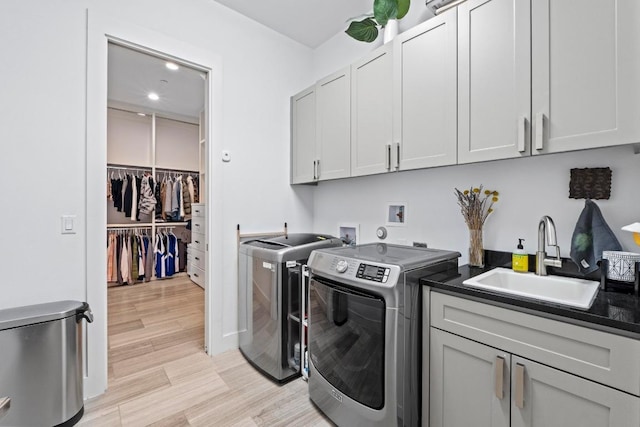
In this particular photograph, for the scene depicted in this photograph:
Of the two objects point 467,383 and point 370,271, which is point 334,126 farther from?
point 467,383

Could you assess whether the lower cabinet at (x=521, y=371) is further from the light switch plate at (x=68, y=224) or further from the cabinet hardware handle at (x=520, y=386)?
the light switch plate at (x=68, y=224)

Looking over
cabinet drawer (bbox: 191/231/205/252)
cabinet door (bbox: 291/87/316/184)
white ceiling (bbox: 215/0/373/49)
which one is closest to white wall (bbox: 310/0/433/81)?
white ceiling (bbox: 215/0/373/49)

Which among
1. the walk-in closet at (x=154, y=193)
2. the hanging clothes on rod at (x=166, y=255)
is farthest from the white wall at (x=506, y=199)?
the hanging clothes on rod at (x=166, y=255)

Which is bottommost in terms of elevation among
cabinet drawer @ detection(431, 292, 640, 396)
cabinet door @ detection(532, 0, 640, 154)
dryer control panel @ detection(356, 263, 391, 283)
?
cabinet drawer @ detection(431, 292, 640, 396)

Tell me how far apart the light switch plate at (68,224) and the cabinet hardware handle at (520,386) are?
2.41 metres

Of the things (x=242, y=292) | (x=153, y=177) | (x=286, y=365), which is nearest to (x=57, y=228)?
(x=242, y=292)

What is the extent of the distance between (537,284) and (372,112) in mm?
1419

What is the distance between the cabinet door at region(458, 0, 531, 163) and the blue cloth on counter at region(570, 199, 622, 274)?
0.42 m

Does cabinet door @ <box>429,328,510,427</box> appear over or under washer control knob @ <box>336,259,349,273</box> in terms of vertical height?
under

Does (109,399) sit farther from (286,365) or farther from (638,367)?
(638,367)

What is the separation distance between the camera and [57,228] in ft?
5.56

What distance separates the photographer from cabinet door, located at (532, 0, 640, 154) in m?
1.07

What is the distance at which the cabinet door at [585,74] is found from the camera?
42.0 inches

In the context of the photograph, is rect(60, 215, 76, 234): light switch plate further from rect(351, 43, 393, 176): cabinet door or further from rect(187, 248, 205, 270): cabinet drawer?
rect(187, 248, 205, 270): cabinet drawer
